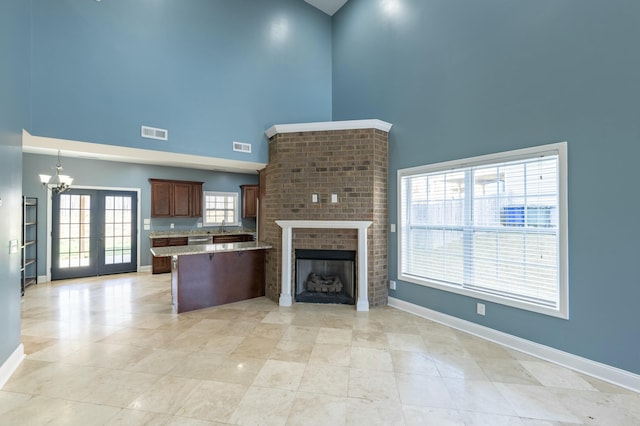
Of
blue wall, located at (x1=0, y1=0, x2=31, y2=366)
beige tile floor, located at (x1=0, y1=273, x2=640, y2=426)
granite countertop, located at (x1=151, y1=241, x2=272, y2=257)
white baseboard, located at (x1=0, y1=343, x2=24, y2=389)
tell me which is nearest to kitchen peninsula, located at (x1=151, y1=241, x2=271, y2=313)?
granite countertop, located at (x1=151, y1=241, x2=272, y2=257)

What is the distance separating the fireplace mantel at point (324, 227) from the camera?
4.04m

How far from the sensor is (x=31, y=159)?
18.4 feet

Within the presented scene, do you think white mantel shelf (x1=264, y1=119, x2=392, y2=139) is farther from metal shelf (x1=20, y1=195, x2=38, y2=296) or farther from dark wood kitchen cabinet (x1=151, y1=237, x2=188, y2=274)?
metal shelf (x1=20, y1=195, x2=38, y2=296)

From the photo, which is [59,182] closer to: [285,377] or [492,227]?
[285,377]

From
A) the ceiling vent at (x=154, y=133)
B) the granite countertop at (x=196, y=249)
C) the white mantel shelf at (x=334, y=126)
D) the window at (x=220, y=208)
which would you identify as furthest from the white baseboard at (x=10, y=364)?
the window at (x=220, y=208)

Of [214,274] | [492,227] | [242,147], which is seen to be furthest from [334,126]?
[214,274]

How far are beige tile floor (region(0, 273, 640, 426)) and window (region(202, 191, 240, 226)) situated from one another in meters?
4.17

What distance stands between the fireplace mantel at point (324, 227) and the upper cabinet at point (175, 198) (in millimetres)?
4009

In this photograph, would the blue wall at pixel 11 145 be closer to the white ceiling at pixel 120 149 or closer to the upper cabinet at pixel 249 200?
the white ceiling at pixel 120 149

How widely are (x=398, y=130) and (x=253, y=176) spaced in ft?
17.4

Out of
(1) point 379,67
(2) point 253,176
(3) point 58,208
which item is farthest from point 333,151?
(3) point 58,208

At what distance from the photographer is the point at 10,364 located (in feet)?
7.88

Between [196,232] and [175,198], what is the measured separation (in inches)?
40.3

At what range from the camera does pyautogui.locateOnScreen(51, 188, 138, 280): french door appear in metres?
5.91
